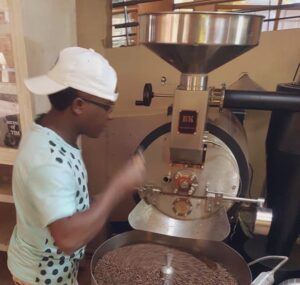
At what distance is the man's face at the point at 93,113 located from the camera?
785mm

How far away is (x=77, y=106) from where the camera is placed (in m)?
0.79

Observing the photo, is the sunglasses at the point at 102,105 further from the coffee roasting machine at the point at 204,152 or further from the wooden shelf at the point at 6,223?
the wooden shelf at the point at 6,223

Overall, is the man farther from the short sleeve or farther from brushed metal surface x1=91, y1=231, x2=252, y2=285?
brushed metal surface x1=91, y1=231, x2=252, y2=285

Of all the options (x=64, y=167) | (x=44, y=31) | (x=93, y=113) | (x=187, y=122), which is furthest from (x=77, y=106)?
(x=44, y=31)

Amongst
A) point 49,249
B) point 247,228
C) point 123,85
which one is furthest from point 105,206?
point 123,85

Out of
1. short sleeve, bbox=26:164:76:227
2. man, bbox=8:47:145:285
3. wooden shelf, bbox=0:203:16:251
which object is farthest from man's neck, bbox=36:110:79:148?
wooden shelf, bbox=0:203:16:251

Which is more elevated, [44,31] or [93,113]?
[44,31]

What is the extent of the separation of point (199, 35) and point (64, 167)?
0.43 metres

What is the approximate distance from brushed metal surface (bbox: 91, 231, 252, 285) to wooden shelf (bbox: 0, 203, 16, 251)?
0.73 meters

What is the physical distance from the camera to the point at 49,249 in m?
0.91

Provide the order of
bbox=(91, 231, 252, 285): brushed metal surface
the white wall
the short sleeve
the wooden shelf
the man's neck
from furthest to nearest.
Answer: the wooden shelf, the white wall, bbox=(91, 231, 252, 285): brushed metal surface, the man's neck, the short sleeve

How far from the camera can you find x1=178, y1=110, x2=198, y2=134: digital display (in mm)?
853

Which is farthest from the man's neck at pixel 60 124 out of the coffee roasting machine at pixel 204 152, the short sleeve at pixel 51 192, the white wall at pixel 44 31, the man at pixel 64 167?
the white wall at pixel 44 31

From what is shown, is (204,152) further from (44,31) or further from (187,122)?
(44,31)
